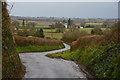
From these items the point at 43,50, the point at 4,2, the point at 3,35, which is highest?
the point at 4,2

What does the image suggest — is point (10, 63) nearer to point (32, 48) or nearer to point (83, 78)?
point (83, 78)

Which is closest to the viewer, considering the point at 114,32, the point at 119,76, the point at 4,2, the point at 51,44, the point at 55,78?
the point at 119,76

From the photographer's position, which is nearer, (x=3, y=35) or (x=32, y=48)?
(x=3, y=35)

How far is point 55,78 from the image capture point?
1455 cm

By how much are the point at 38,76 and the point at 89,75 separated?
5.13 meters

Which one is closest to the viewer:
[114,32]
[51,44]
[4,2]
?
[4,2]

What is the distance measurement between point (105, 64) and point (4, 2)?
12.6 meters

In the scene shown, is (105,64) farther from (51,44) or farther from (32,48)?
(51,44)

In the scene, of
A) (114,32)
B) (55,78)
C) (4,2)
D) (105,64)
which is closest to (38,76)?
(55,78)

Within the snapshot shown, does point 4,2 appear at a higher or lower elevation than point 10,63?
higher

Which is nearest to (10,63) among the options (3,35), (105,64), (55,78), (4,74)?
(4,74)

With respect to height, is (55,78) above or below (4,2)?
below

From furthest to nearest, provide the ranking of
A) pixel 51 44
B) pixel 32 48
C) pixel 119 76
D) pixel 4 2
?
pixel 51 44 → pixel 32 48 → pixel 4 2 → pixel 119 76

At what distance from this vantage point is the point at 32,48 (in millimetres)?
40188
